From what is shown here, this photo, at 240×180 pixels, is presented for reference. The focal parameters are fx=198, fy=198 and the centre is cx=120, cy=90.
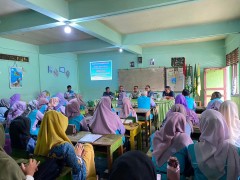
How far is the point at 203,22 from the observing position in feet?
16.4

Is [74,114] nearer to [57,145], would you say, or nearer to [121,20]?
[57,145]

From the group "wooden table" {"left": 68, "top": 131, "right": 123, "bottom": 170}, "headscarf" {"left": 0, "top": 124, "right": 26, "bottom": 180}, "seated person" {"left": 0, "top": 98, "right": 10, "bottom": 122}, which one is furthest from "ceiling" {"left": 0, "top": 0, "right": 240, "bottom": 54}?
"headscarf" {"left": 0, "top": 124, "right": 26, "bottom": 180}

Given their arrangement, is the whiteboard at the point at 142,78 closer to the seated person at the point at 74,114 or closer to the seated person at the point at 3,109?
the seated person at the point at 3,109

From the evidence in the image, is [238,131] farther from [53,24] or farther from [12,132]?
[53,24]

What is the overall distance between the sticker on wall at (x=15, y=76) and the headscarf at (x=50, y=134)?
5.28 meters

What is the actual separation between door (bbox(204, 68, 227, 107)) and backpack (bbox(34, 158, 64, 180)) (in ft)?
23.3

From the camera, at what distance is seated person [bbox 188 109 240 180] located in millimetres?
1722

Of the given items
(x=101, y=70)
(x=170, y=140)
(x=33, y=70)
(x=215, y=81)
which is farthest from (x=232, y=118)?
(x=101, y=70)

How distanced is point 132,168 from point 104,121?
218 centimetres

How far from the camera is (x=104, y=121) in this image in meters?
2.98

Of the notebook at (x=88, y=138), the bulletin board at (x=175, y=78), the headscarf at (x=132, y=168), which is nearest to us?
the headscarf at (x=132, y=168)

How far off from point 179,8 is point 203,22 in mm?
1364

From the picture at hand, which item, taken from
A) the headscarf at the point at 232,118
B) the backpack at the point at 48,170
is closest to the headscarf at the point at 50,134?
the backpack at the point at 48,170

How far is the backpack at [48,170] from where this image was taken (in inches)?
59.3
